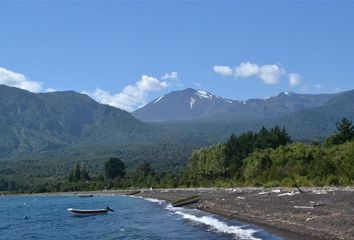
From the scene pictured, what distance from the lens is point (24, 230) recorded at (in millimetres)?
59719

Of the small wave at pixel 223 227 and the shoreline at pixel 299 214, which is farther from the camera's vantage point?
the small wave at pixel 223 227

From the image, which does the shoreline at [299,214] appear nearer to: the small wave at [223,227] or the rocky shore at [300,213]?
the rocky shore at [300,213]

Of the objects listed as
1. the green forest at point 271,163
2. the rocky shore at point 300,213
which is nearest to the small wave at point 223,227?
the rocky shore at point 300,213

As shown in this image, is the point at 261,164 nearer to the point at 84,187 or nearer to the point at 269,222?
the point at 269,222

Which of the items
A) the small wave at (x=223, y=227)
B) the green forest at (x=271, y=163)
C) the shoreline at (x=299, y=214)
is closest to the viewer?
the shoreline at (x=299, y=214)

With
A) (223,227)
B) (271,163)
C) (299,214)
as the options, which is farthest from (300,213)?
(271,163)

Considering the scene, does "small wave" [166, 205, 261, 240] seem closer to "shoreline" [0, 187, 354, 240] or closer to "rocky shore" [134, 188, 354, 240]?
"shoreline" [0, 187, 354, 240]

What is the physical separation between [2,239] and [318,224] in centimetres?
2926

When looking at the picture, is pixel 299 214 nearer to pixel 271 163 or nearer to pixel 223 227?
pixel 223 227

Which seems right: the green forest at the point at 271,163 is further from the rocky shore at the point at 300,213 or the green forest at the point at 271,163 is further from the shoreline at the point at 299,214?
the shoreline at the point at 299,214

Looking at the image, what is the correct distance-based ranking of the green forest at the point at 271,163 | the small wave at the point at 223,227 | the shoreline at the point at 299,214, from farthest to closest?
1. the green forest at the point at 271,163
2. the small wave at the point at 223,227
3. the shoreline at the point at 299,214

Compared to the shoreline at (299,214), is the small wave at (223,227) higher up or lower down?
lower down

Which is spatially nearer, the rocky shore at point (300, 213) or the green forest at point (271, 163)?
the rocky shore at point (300, 213)

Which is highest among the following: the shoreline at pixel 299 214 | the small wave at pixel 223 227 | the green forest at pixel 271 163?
the green forest at pixel 271 163
